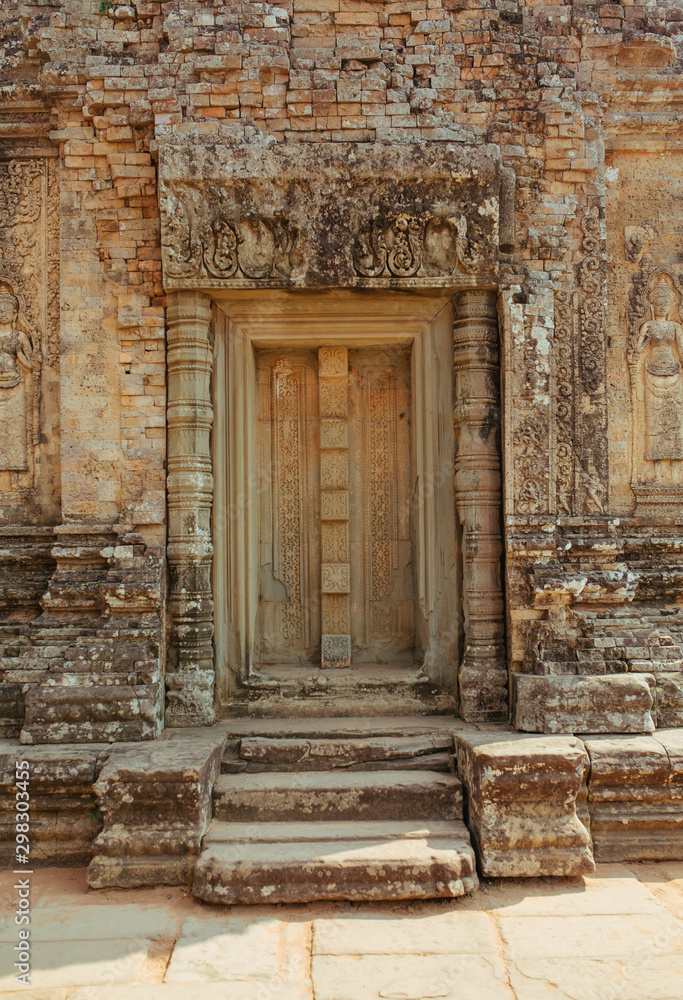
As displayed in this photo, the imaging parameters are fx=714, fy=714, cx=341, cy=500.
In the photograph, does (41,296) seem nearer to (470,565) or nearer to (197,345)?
(197,345)

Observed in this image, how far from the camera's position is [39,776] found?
401cm

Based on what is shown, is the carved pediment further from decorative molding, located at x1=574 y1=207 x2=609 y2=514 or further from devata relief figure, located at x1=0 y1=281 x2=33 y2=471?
devata relief figure, located at x1=0 y1=281 x2=33 y2=471

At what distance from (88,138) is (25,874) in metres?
4.63

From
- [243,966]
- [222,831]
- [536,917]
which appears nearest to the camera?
[243,966]

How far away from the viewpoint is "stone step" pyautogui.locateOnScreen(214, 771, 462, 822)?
413cm

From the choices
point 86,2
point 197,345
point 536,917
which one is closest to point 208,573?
point 197,345

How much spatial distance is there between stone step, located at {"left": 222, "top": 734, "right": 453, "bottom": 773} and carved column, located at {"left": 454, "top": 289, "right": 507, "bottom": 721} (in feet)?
1.44

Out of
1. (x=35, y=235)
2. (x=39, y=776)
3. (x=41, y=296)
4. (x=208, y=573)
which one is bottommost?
(x=39, y=776)

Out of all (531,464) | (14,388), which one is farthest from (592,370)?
(14,388)

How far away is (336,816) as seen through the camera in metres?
4.13

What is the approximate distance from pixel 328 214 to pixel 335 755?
11.5ft

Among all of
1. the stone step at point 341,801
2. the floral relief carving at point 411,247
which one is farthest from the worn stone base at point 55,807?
the floral relief carving at point 411,247

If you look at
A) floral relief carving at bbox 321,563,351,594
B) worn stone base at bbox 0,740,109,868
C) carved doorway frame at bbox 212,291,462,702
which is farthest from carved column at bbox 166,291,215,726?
floral relief carving at bbox 321,563,351,594

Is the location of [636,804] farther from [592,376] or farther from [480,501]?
[592,376]
